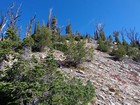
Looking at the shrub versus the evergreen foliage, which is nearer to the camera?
the shrub

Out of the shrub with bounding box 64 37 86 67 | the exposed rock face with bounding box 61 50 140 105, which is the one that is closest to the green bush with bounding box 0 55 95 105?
the exposed rock face with bounding box 61 50 140 105

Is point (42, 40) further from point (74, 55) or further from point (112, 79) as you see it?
point (112, 79)

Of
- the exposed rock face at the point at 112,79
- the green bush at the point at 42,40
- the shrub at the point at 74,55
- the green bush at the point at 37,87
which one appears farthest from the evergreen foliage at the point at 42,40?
the green bush at the point at 37,87


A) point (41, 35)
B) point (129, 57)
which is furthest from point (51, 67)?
point (129, 57)

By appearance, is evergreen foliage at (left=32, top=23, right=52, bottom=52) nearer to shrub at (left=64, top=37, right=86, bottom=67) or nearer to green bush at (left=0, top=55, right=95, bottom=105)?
shrub at (left=64, top=37, right=86, bottom=67)

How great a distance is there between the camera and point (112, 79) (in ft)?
59.8

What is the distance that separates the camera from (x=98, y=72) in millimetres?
18953

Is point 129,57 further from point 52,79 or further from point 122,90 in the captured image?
point 52,79

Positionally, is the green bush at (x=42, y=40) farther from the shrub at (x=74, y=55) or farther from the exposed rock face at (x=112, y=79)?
the exposed rock face at (x=112, y=79)

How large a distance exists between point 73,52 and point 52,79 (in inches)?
303

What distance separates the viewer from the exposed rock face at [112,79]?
49.0 feet

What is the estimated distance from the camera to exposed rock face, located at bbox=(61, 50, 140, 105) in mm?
14947

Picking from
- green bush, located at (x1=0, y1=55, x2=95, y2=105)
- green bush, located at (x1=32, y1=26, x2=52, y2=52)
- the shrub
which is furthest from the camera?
green bush, located at (x1=32, y1=26, x2=52, y2=52)

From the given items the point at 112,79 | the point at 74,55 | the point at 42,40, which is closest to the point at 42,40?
the point at 42,40
